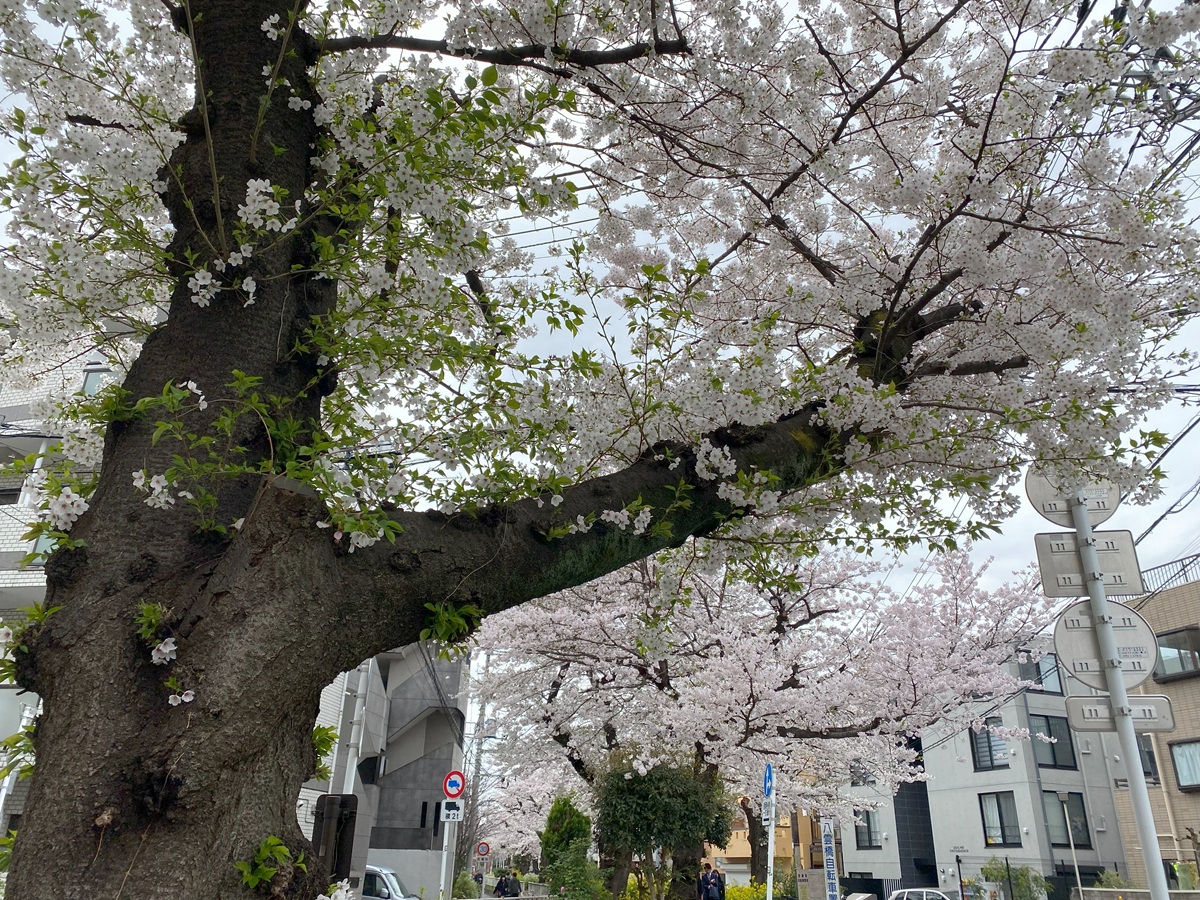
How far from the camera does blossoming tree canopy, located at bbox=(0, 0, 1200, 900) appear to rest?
199 cm

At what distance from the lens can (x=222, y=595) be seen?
202 centimetres

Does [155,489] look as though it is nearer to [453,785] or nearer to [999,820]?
[453,785]

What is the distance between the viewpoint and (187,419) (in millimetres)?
2352

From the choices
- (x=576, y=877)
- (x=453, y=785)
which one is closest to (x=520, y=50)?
(x=453, y=785)

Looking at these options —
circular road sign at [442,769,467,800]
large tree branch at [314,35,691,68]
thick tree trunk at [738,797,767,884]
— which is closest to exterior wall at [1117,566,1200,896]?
thick tree trunk at [738,797,767,884]

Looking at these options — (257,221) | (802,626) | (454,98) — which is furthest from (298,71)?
(802,626)

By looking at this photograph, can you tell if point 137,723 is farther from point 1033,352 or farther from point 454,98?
point 1033,352

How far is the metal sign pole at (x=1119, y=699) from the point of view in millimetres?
3438

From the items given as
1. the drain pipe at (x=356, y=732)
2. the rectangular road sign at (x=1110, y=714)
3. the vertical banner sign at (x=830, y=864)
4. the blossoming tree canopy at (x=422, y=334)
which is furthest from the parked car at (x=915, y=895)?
the blossoming tree canopy at (x=422, y=334)

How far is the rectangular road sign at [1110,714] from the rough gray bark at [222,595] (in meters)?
2.59

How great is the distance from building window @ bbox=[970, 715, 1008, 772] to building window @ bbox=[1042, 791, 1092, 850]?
1.44 metres

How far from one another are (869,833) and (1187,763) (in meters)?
13.3

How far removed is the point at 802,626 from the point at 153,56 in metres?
11.9

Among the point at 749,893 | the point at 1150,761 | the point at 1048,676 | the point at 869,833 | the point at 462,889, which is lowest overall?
the point at 462,889
